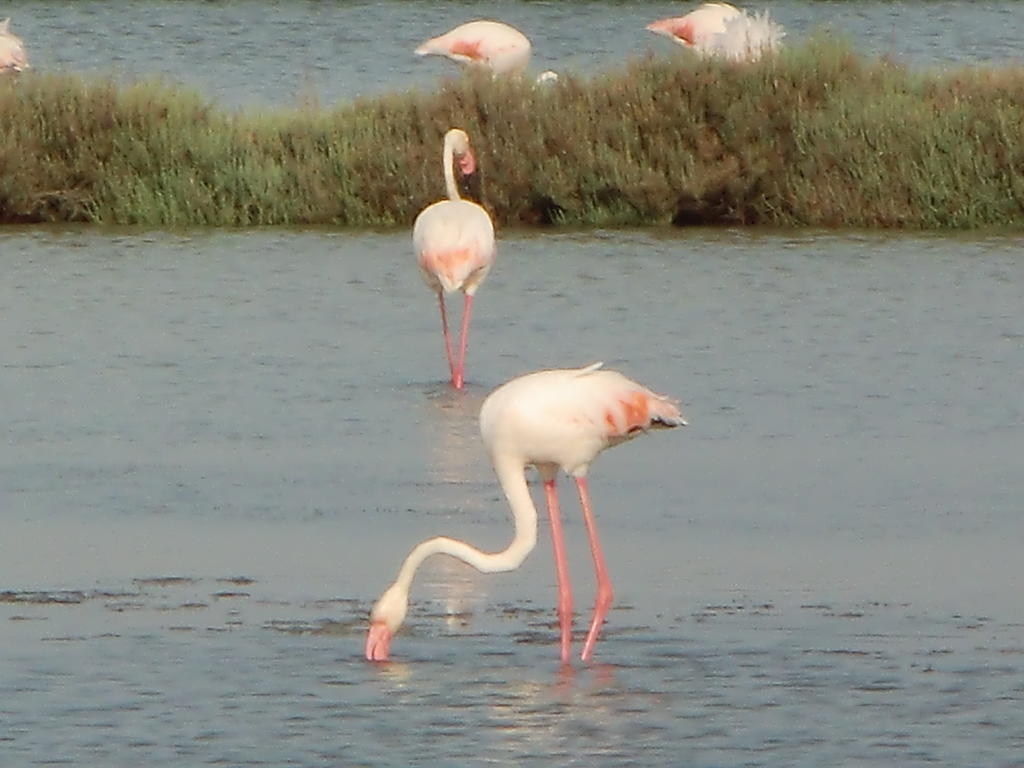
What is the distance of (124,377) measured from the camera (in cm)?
1258

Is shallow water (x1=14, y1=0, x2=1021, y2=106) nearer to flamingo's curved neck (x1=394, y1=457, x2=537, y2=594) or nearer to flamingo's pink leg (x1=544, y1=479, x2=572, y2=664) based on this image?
flamingo's pink leg (x1=544, y1=479, x2=572, y2=664)

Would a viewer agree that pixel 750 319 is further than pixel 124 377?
Yes

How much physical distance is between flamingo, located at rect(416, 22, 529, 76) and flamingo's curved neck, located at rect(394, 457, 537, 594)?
13.1 metres

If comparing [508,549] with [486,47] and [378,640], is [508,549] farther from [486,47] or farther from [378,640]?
[486,47]

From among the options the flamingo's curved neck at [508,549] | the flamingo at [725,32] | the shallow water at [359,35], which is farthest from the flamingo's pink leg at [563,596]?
the shallow water at [359,35]

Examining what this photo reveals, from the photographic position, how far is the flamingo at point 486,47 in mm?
20781

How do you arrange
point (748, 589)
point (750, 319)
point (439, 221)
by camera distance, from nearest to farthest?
point (748, 589) < point (439, 221) < point (750, 319)

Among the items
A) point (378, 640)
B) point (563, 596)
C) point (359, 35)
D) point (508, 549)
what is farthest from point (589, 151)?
point (359, 35)

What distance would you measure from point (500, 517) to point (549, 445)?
5.95 feet

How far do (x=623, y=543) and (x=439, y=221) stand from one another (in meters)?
4.67

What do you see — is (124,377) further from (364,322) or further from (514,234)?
(514,234)

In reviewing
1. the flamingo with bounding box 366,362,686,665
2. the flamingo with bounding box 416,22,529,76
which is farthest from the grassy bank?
the flamingo with bounding box 366,362,686,665

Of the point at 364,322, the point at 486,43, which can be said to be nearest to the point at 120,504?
the point at 364,322

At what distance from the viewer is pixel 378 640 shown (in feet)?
23.4
